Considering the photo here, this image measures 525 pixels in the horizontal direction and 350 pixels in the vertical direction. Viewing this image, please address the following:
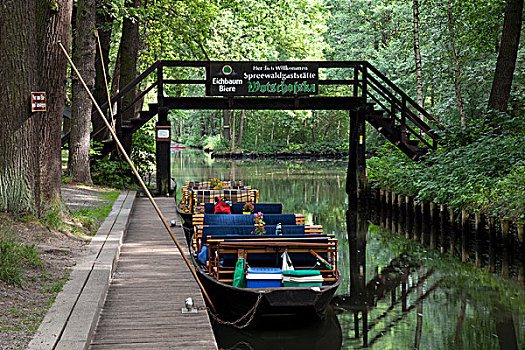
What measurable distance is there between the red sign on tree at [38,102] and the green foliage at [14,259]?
8.44 feet

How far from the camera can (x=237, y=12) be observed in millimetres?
29766

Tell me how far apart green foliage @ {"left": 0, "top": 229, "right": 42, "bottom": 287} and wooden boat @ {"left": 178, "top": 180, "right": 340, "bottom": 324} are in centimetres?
272

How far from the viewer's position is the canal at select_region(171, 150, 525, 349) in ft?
32.6

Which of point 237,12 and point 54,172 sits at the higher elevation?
point 237,12

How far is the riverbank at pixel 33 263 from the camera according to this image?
22.7 feet

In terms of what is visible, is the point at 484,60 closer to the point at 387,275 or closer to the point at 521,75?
the point at 521,75

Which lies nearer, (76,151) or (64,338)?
(64,338)

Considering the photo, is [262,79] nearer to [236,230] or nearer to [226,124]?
[236,230]

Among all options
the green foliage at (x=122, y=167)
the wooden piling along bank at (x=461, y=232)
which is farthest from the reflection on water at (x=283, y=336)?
the green foliage at (x=122, y=167)

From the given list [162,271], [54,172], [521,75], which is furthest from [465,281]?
[521,75]

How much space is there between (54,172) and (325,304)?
6100mm

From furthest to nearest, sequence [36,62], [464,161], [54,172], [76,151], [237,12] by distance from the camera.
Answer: [237,12] → [76,151] → [464,161] → [54,172] → [36,62]

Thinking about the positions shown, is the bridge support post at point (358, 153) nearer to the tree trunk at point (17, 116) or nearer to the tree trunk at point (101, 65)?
the tree trunk at point (101, 65)

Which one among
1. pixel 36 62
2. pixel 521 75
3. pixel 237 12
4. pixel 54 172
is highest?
pixel 237 12
